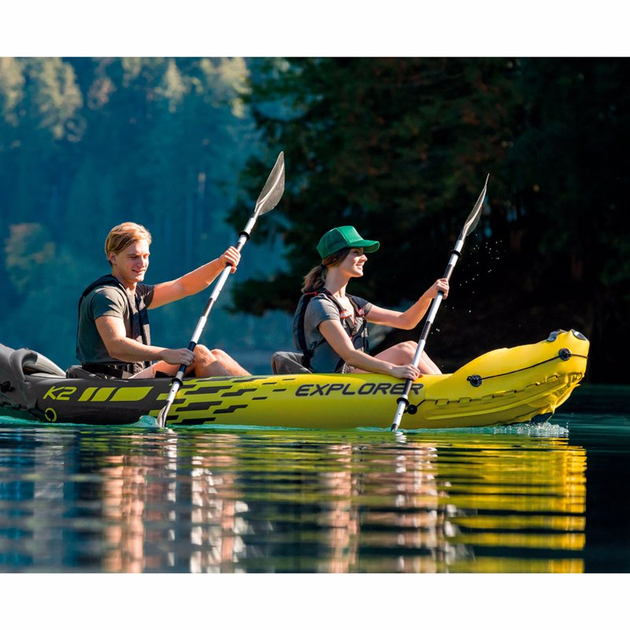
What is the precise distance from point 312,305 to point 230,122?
71766 mm

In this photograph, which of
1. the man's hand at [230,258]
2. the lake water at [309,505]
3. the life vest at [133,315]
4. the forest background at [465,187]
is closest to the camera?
the lake water at [309,505]

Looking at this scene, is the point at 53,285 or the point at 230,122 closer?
the point at 53,285

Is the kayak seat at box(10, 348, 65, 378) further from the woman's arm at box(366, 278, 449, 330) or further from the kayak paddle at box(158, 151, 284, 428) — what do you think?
the woman's arm at box(366, 278, 449, 330)

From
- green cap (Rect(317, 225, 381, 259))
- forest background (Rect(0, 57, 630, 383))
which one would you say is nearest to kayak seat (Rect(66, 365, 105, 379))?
green cap (Rect(317, 225, 381, 259))

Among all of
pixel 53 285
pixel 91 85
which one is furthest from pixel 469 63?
pixel 91 85

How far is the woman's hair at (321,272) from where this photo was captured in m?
9.86

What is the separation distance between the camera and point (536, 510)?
19.4 ft

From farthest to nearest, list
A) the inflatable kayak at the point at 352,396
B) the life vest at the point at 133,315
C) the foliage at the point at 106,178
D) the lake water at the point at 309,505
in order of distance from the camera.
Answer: the foliage at the point at 106,178 → the life vest at the point at 133,315 → the inflatable kayak at the point at 352,396 → the lake water at the point at 309,505

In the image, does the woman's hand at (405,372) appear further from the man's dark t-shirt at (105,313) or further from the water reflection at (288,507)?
the man's dark t-shirt at (105,313)

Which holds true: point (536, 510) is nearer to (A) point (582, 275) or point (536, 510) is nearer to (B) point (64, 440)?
(B) point (64, 440)

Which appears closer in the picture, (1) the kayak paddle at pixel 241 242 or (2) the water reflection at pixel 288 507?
(2) the water reflection at pixel 288 507

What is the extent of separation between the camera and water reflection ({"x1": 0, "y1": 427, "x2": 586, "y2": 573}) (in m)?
4.79

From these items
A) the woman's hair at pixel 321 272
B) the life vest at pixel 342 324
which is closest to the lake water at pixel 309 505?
the life vest at pixel 342 324

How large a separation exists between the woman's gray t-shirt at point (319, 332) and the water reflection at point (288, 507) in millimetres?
1129
